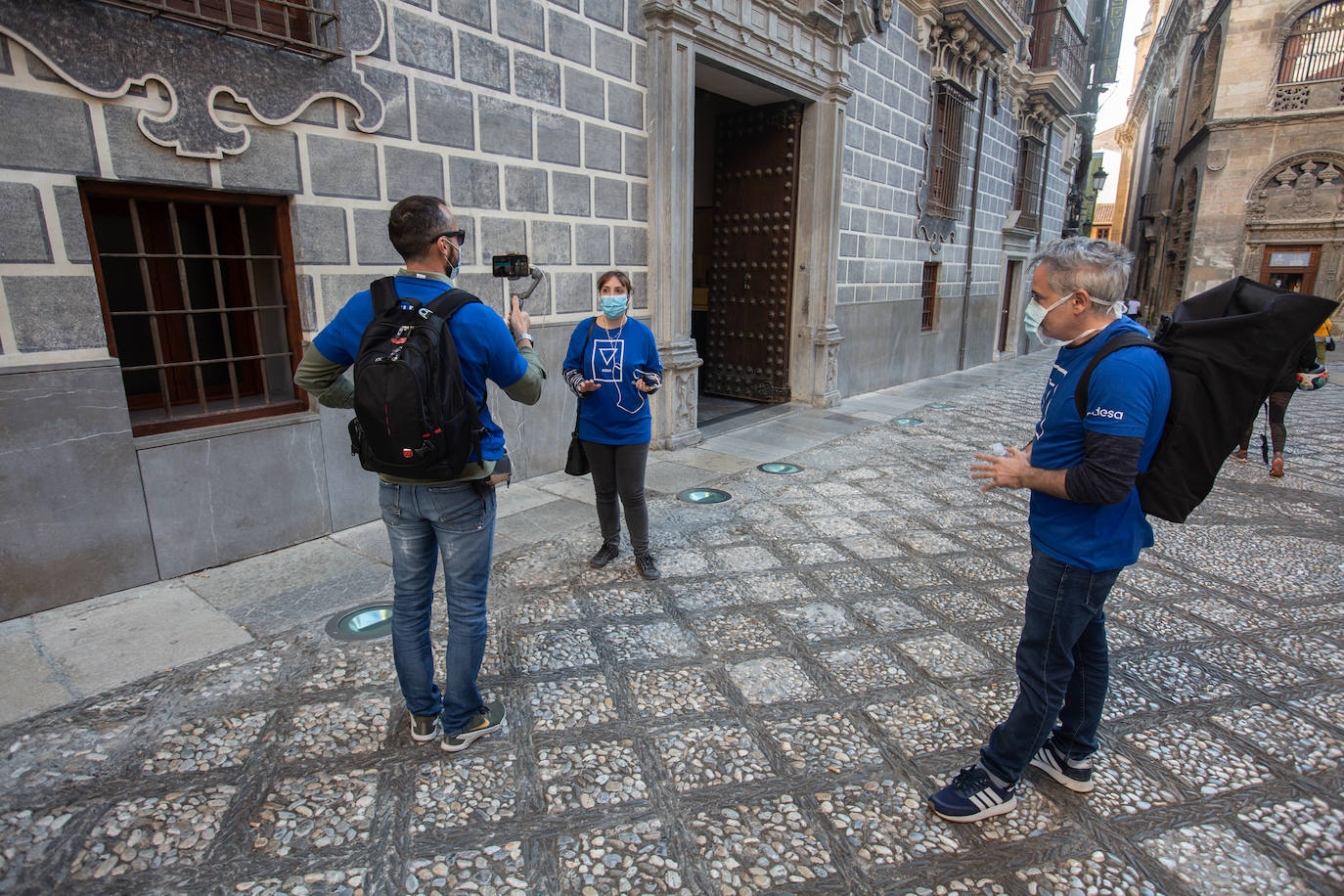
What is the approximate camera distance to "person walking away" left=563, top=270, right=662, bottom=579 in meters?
3.62

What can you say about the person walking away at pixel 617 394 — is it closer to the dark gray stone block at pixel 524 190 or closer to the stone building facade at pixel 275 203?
the stone building facade at pixel 275 203

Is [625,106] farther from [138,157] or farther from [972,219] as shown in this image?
[972,219]

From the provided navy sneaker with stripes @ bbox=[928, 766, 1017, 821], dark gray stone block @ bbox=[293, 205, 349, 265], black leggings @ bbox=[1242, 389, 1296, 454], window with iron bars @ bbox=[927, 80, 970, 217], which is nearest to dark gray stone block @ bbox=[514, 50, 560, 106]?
dark gray stone block @ bbox=[293, 205, 349, 265]

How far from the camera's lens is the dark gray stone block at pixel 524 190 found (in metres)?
4.95

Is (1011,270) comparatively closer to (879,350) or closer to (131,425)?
(879,350)

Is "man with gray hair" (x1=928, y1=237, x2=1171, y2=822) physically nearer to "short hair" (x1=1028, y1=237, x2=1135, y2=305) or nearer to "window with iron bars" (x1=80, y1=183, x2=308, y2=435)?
"short hair" (x1=1028, y1=237, x2=1135, y2=305)

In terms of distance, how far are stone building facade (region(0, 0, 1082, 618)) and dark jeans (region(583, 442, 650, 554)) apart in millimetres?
1617

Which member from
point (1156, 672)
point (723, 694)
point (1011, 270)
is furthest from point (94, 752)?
point (1011, 270)

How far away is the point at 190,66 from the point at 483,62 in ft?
5.98

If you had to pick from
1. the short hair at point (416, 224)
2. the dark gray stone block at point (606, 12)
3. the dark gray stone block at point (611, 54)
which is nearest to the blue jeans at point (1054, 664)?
the short hair at point (416, 224)

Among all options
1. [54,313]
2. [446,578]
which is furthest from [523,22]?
[446,578]

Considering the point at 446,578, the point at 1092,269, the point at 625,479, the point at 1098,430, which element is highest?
the point at 1092,269

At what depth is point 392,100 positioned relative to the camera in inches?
165

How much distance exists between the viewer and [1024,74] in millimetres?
13664
